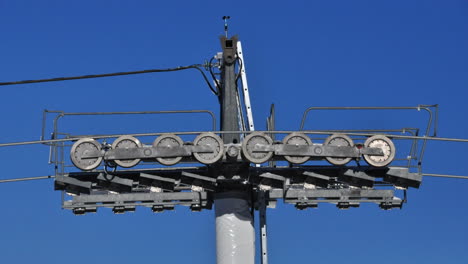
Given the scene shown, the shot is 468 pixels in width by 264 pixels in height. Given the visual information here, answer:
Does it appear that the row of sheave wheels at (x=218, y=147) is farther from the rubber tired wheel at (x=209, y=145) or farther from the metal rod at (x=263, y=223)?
the metal rod at (x=263, y=223)

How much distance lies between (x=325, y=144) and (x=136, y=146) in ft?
13.5

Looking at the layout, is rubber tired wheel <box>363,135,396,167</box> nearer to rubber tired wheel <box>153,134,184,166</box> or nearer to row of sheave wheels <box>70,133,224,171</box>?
row of sheave wheels <box>70,133,224,171</box>

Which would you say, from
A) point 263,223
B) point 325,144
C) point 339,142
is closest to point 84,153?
point 263,223

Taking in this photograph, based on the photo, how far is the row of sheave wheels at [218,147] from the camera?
70.7 ft

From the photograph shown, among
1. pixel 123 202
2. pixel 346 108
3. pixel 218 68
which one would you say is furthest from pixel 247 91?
pixel 123 202

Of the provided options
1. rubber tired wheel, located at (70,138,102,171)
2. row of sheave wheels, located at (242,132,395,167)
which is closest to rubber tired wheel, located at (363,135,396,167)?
row of sheave wheels, located at (242,132,395,167)

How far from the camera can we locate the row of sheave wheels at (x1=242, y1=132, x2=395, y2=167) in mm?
21516

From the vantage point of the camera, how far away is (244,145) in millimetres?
21453

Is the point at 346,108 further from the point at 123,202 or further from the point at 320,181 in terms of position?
the point at 123,202

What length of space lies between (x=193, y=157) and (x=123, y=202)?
87.3 inches

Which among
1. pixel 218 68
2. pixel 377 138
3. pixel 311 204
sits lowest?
pixel 311 204

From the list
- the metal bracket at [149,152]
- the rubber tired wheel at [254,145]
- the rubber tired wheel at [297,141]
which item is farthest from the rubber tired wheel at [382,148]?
the metal bracket at [149,152]

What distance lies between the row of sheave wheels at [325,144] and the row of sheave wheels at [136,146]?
0.65 meters

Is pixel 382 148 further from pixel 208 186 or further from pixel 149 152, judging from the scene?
pixel 149 152
